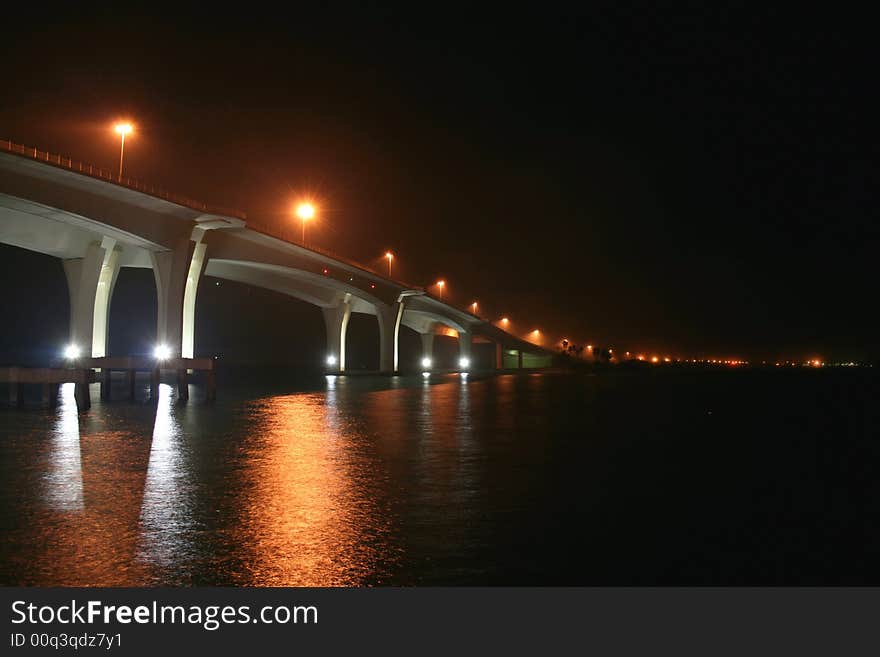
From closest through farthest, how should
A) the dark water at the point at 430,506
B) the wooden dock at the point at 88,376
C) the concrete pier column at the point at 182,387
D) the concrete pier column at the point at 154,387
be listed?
the dark water at the point at 430,506 < the wooden dock at the point at 88,376 < the concrete pier column at the point at 154,387 < the concrete pier column at the point at 182,387

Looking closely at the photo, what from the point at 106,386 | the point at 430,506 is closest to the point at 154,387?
the point at 106,386

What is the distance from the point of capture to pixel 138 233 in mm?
43500

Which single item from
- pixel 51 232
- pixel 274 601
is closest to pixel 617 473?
pixel 274 601

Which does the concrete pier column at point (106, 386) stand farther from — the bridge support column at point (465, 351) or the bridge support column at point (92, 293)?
the bridge support column at point (465, 351)

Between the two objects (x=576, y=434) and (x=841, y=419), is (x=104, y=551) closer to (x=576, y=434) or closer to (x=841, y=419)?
(x=576, y=434)

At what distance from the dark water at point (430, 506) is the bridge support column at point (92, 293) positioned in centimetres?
3278

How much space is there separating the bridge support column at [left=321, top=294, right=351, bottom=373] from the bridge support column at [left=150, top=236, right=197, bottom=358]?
40.1 meters

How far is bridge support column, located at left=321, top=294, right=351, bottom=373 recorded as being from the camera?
88.3 metres

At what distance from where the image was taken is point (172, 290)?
→ 47.2 m

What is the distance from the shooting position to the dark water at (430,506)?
6.55m

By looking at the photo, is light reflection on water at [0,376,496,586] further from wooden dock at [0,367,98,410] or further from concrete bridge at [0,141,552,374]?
concrete bridge at [0,141,552,374]

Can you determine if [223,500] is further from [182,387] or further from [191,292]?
[191,292]

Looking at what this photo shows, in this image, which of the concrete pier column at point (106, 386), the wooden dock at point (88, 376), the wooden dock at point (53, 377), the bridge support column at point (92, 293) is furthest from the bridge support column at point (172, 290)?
the wooden dock at point (53, 377)

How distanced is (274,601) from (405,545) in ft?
6.24
